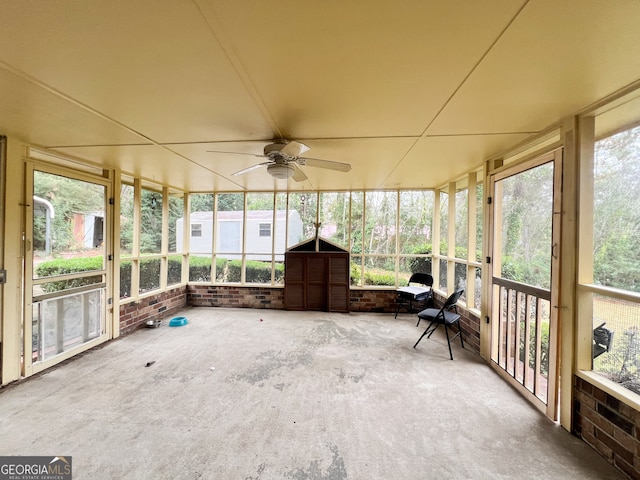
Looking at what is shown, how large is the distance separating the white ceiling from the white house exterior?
9.70 feet

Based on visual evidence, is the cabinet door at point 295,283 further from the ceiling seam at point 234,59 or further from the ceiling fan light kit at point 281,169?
the ceiling seam at point 234,59

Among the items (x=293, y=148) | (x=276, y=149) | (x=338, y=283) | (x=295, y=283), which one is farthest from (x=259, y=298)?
A: (x=293, y=148)

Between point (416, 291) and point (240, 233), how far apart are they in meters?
3.73

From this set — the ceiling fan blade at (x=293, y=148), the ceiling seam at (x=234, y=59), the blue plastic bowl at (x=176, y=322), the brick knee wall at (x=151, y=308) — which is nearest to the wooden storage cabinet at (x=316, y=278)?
the blue plastic bowl at (x=176, y=322)

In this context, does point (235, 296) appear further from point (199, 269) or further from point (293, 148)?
point (293, 148)

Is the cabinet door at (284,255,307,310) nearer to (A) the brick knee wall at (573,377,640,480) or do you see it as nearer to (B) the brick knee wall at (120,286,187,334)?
(B) the brick knee wall at (120,286,187,334)

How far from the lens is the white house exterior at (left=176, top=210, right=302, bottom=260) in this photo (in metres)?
5.50

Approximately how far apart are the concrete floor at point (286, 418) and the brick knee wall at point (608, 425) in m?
0.08

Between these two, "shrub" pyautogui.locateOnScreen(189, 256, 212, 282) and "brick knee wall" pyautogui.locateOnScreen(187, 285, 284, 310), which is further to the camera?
"shrub" pyautogui.locateOnScreen(189, 256, 212, 282)

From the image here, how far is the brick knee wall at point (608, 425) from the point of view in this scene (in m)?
1.60

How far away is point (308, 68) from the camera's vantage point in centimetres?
145

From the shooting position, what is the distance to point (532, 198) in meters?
2.55

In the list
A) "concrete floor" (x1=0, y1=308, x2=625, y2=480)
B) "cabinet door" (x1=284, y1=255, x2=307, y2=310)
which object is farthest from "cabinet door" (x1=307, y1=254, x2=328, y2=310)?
"concrete floor" (x1=0, y1=308, x2=625, y2=480)

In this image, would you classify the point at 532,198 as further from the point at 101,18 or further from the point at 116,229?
the point at 116,229
